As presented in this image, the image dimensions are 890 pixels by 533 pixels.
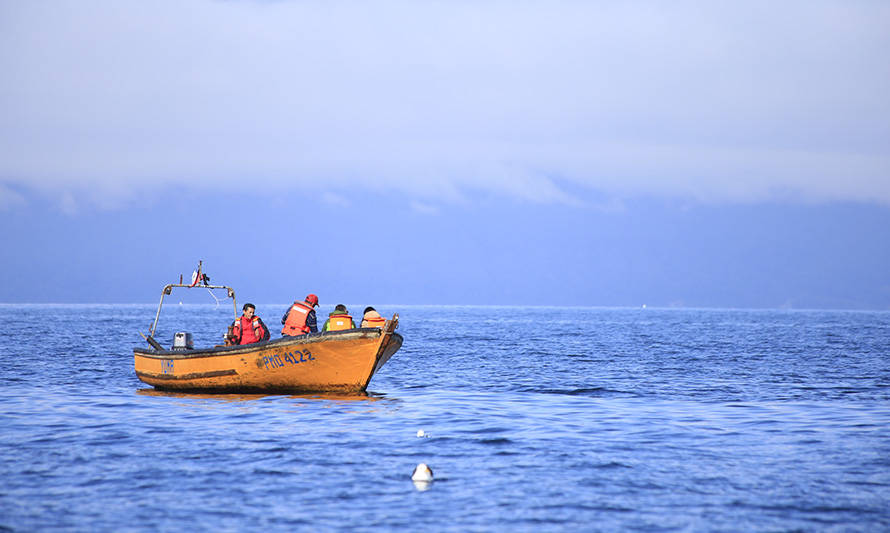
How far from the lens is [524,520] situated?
9.90 metres

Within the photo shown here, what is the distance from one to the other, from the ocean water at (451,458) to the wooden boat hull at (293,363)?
46 cm

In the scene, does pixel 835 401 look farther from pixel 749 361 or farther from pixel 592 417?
pixel 749 361

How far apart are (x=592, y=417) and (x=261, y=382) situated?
7937mm

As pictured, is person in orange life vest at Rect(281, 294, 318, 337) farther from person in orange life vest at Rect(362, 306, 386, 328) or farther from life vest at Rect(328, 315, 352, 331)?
person in orange life vest at Rect(362, 306, 386, 328)

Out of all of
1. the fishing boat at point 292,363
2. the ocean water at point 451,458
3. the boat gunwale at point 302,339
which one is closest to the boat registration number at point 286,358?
the fishing boat at point 292,363

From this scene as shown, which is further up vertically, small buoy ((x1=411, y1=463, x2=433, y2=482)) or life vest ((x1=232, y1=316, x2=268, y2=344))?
life vest ((x1=232, y1=316, x2=268, y2=344))

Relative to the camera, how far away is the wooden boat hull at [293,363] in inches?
776

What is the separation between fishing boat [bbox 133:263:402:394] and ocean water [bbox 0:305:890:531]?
18.3 inches

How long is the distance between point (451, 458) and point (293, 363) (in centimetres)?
753

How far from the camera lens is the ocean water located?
1002 centimetres

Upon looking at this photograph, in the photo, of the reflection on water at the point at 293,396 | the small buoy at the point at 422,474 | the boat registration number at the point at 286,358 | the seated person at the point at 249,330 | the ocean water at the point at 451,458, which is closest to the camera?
the ocean water at the point at 451,458

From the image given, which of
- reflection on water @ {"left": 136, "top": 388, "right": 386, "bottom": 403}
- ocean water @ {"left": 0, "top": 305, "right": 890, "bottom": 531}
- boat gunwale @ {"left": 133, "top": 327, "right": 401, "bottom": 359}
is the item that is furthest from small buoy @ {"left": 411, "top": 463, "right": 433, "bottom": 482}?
reflection on water @ {"left": 136, "top": 388, "right": 386, "bottom": 403}

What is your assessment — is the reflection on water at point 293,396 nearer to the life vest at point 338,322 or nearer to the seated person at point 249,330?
the seated person at point 249,330

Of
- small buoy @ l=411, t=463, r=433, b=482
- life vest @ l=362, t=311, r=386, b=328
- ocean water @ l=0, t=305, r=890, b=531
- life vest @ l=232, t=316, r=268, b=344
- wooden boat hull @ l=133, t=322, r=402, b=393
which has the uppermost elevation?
life vest @ l=362, t=311, r=386, b=328
